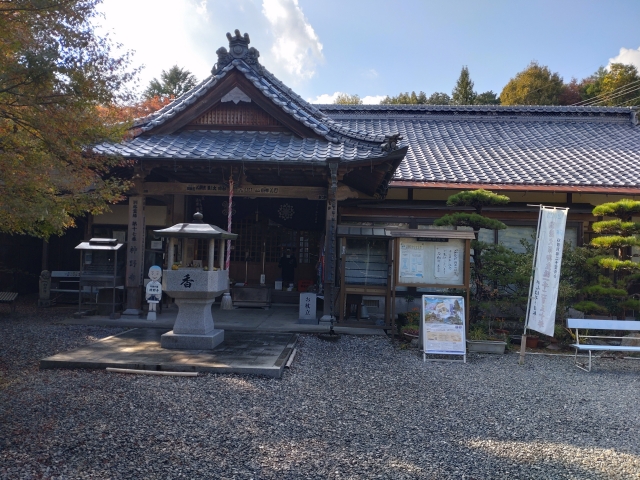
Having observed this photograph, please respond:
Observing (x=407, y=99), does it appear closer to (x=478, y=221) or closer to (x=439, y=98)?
(x=439, y=98)

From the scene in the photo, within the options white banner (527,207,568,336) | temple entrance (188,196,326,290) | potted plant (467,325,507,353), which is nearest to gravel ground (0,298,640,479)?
white banner (527,207,568,336)

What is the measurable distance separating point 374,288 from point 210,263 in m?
3.62

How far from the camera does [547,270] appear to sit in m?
7.57

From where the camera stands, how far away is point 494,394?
5.89 metres

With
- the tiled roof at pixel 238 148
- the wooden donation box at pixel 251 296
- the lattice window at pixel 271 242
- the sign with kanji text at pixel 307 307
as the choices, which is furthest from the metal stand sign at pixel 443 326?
the lattice window at pixel 271 242

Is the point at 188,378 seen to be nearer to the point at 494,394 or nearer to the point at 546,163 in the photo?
the point at 494,394

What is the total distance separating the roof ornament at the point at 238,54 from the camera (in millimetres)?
11213

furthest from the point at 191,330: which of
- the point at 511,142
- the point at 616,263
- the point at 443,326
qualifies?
the point at 511,142

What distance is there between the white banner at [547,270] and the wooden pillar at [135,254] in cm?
771

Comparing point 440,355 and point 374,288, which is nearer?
point 440,355

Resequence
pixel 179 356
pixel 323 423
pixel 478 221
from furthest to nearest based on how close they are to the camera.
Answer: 1. pixel 478 221
2. pixel 179 356
3. pixel 323 423

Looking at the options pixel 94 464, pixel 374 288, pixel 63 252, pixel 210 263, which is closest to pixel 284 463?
pixel 94 464

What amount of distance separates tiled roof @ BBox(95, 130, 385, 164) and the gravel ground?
4.07 m

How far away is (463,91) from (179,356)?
117ft
